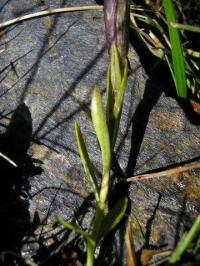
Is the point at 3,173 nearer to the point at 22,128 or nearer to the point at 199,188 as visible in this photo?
the point at 22,128

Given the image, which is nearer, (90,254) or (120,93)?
(90,254)

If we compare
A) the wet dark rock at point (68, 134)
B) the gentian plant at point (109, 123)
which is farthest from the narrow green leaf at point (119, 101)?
the wet dark rock at point (68, 134)

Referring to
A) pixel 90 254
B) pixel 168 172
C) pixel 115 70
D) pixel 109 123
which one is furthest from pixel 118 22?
pixel 90 254

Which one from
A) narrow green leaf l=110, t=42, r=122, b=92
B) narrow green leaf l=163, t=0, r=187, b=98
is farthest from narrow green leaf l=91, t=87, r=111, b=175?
narrow green leaf l=163, t=0, r=187, b=98

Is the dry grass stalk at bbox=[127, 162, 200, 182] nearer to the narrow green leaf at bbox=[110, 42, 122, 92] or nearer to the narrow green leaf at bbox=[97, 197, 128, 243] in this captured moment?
the narrow green leaf at bbox=[97, 197, 128, 243]

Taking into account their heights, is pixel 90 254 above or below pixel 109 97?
below

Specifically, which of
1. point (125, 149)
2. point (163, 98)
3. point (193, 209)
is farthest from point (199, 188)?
point (163, 98)

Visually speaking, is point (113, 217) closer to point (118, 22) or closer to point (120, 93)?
point (120, 93)
